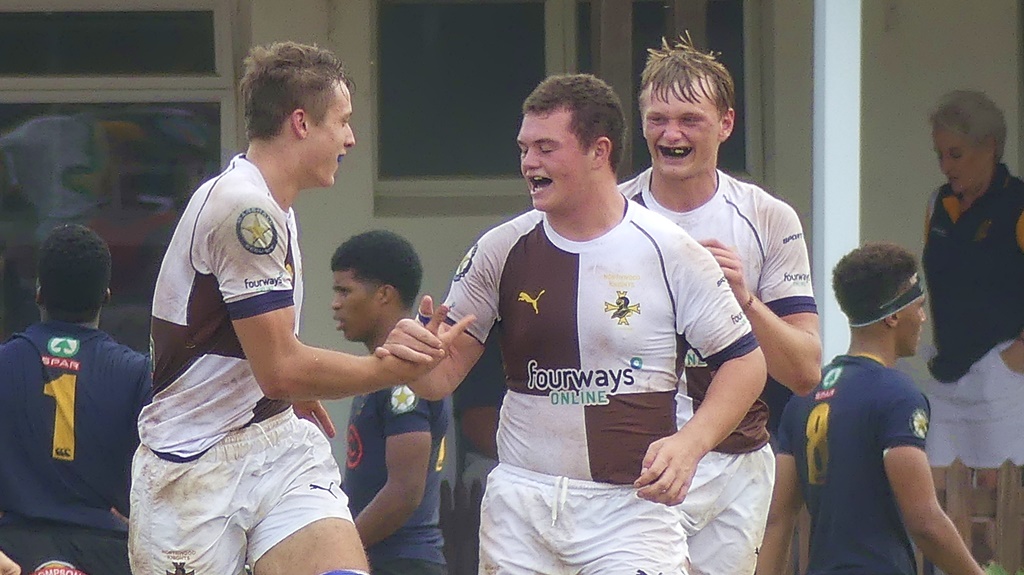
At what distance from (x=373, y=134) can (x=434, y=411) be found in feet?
9.22

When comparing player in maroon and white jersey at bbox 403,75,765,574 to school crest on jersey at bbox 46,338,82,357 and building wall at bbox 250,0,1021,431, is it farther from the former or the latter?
building wall at bbox 250,0,1021,431

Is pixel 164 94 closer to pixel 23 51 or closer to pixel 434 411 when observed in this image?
pixel 23 51

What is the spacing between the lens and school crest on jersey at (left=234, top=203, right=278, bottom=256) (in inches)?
165

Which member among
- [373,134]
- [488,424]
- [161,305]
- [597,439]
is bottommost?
[488,424]

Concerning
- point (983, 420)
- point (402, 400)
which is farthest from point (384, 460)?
point (983, 420)

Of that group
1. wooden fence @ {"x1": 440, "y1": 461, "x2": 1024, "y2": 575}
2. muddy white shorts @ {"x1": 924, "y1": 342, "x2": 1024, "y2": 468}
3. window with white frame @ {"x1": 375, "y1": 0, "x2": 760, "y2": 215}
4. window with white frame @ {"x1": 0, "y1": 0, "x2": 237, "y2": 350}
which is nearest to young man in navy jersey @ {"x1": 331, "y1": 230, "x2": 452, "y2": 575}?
wooden fence @ {"x1": 440, "y1": 461, "x2": 1024, "y2": 575}

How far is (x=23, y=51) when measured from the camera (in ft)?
26.8

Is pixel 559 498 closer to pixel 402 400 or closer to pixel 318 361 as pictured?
pixel 318 361

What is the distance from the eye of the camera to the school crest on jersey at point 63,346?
17.3 feet

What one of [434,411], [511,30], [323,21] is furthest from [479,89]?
[434,411]

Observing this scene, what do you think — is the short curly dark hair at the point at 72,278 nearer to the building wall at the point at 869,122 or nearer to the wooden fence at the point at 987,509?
the building wall at the point at 869,122

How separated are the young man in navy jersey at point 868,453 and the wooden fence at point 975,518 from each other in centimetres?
218

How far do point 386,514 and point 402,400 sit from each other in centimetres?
38

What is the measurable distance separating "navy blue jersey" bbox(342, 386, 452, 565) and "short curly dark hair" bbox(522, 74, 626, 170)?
135 centimetres
